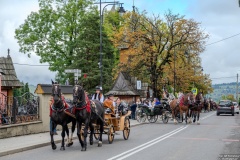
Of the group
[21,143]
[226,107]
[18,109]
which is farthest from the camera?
[226,107]

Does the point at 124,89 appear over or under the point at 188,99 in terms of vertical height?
over

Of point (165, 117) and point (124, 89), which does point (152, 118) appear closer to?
point (165, 117)

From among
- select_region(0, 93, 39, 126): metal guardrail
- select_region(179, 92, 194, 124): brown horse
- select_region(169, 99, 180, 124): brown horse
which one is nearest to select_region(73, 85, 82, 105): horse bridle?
select_region(0, 93, 39, 126): metal guardrail

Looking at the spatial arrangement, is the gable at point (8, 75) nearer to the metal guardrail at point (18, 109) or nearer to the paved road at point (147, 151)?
the metal guardrail at point (18, 109)

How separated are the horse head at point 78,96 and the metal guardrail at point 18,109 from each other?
188 inches

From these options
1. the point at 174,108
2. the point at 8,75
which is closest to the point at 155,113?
the point at 174,108

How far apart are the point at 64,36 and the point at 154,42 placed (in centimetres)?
Result: 1291

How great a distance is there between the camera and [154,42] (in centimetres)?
4650

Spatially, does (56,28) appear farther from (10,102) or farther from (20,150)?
(20,150)

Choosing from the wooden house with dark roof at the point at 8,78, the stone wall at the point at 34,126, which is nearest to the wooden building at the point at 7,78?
the wooden house with dark roof at the point at 8,78

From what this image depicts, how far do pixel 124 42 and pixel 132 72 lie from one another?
351 centimetres

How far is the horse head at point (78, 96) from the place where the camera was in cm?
1385

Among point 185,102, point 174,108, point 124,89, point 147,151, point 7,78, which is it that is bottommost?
point 147,151

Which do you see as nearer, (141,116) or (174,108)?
(174,108)
